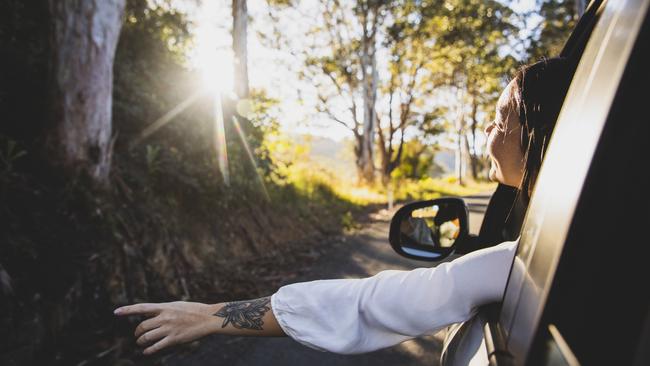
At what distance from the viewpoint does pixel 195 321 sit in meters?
1.11

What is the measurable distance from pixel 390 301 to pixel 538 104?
0.78 meters

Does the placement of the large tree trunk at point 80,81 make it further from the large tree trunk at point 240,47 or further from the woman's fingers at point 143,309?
the large tree trunk at point 240,47

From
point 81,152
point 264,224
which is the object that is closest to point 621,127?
point 81,152

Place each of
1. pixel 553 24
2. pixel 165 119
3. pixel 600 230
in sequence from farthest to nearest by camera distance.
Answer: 1. pixel 553 24
2. pixel 165 119
3. pixel 600 230

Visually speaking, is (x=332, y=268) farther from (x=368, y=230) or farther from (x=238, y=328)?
(x=238, y=328)

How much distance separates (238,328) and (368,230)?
6920 millimetres

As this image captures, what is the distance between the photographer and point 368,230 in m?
7.88

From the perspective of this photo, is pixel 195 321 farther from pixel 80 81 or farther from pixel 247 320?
pixel 80 81

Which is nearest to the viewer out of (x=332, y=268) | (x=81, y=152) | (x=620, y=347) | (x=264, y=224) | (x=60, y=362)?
(x=620, y=347)

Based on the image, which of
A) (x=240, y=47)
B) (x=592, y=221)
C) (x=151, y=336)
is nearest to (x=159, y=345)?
(x=151, y=336)

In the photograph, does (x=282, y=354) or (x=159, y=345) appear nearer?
(x=159, y=345)

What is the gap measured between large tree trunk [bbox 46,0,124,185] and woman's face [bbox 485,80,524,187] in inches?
159

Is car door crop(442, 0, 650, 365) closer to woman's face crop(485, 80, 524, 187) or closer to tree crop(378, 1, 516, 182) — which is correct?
woman's face crop(485, 80, 524, 187)

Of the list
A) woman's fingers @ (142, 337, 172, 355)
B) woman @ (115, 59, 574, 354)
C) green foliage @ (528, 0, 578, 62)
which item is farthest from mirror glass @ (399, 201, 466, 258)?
green foliage @ (528, 0, 578, 62)
